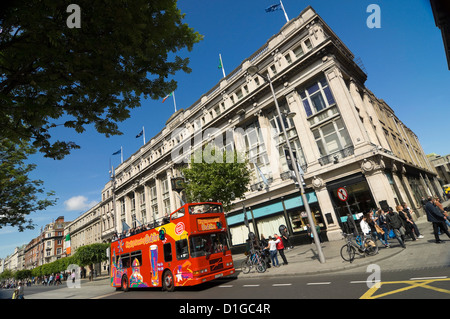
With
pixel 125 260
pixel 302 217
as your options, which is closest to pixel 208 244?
pixel 125 260

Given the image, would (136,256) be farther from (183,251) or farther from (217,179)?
(217,179)

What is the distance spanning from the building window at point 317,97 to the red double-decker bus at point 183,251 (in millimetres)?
14074

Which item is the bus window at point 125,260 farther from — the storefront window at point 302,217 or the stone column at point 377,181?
the stone column at point 377,181

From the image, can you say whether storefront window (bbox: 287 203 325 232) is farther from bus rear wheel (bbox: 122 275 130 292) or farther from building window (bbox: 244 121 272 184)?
bus rear wheel (bbox: 122 275 130 292)

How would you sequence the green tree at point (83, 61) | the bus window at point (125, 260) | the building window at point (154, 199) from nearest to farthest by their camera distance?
the green tree at point (83, 61) → the bus window at point (125, 260) → the building window at point (154, 199)

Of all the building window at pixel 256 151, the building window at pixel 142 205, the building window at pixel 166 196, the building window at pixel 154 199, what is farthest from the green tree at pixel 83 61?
the building window at pixel 142 205

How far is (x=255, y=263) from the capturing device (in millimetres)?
13336

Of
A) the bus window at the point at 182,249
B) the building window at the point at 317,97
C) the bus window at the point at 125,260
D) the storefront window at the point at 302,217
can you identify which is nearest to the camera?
the bus window at the point at 182,249

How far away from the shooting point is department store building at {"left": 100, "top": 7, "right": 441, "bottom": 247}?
770 inches

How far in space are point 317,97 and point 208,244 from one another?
17502mm

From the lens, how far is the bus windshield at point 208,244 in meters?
11.8

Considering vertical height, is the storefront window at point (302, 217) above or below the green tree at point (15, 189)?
below
